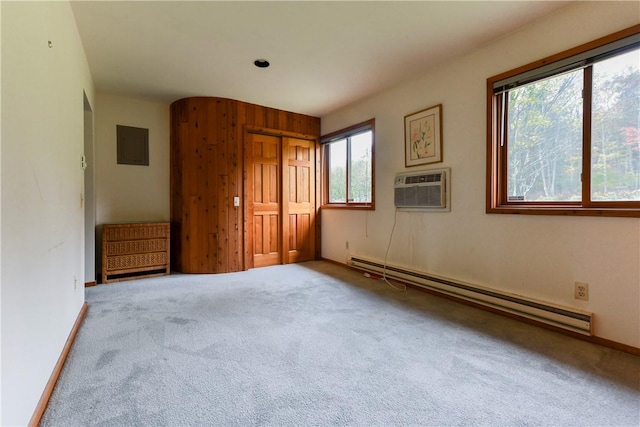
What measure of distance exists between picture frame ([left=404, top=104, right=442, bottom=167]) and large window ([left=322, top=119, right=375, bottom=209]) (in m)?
0.60

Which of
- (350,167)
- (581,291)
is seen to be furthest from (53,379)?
(350,167)

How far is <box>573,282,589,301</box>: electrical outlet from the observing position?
7.03 feet

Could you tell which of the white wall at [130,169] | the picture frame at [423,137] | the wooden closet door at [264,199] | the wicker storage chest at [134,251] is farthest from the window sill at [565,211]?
the white wall at [130,169]

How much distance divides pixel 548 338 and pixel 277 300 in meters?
2.19

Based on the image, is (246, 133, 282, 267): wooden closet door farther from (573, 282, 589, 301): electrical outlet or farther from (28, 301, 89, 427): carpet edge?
(573, 282, 589, 301): electrical outlet

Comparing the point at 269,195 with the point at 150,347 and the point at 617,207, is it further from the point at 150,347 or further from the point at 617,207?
the point at 617,207

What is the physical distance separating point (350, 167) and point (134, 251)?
3.07 metres

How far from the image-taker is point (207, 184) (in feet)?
13.4

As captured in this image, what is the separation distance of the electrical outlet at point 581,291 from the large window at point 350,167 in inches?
87.5

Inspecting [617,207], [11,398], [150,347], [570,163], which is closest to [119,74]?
[150,347]

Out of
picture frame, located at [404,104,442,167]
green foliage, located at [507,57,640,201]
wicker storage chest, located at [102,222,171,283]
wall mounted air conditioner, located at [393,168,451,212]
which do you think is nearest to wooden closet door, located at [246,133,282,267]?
wicker storage chest, located at [102,222,171,283]

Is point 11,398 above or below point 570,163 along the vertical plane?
below

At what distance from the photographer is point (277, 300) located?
9.78 feet

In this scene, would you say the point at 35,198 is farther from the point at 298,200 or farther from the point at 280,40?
the point at 298,200
